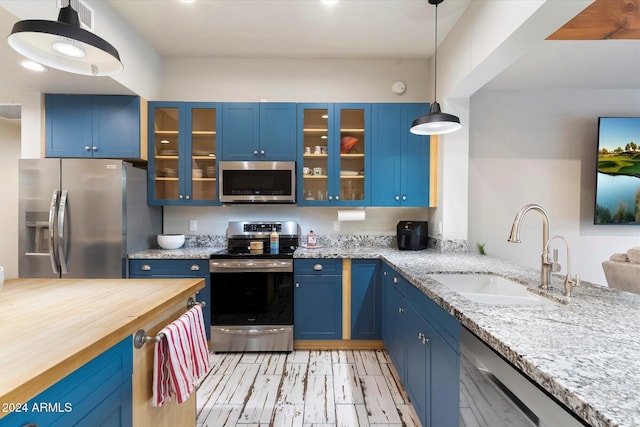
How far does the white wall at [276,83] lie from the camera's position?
322 cm

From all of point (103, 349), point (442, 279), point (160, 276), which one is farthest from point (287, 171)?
point (103, 349)

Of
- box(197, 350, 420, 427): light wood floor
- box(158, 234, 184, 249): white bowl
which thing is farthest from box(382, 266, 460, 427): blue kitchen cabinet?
box(158, 234, 184, 249): white bowl

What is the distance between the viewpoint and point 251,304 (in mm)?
2668

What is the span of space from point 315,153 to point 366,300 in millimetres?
1541

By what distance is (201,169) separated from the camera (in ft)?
9.94

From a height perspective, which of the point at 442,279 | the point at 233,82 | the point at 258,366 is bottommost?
the point at 258,366

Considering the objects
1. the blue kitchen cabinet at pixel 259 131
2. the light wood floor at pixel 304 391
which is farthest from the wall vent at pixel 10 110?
the light wood floor at pixel 304 391

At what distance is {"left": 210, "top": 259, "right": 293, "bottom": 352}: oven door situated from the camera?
2.66m

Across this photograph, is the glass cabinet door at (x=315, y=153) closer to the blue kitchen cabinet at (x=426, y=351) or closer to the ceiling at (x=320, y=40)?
the ceiling at (x=320, y=40)

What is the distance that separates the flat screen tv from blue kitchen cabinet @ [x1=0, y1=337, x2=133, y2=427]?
4.24 metres

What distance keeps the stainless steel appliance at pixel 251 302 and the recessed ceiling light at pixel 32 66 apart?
1962 millimetres

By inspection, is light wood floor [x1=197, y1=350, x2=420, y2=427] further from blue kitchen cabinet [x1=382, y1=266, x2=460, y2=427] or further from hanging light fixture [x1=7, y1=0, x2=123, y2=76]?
hanging light fixture [x1=7, y1=0, x2=123, y2=76]

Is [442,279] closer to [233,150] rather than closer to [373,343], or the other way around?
[373,343]

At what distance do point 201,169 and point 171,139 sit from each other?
1.38 ft
